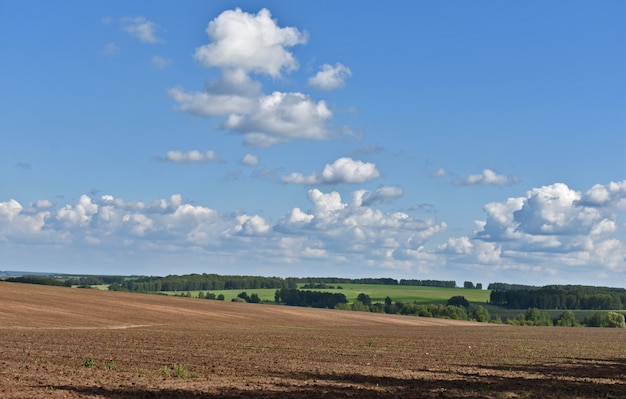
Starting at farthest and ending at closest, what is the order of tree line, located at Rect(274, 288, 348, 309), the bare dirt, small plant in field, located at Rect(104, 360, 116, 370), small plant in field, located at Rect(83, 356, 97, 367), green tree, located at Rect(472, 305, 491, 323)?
tree line, located at Rect(274, 288, 348, 309), green tree, located at Rect(472, 305, 491, 323), small plant in field, located at Rect(83, 356, 97, 367), small plant in field, located at Rect(104, 360, 116, 370), the bare dirt

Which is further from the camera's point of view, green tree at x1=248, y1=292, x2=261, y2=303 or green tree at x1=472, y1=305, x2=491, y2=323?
green tree at x1=248, y1=292, x2=261, y2=303

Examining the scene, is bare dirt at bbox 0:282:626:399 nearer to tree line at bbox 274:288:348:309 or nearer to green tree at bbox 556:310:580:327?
green tree at bbox 556:310:580:327

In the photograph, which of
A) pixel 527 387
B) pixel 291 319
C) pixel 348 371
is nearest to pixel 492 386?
pixel 527 387

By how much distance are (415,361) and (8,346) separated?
20.3 metres

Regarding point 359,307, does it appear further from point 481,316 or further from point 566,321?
point 566,321

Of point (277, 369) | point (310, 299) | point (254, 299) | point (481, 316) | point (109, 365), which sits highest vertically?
point (310, 299)

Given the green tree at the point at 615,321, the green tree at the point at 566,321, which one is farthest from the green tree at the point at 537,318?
the green tree at the point at 615,321

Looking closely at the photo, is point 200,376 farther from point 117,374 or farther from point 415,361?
point 415,361

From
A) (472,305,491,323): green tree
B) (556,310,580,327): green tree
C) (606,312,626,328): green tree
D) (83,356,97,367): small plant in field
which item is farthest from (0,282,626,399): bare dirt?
(556,310,580,327): green tree

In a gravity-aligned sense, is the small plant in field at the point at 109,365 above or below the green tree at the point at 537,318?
below

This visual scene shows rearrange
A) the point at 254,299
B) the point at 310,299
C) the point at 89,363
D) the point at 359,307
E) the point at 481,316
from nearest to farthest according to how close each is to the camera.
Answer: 1. the point at 89,363
2. the point at 481,316
3. the point at 359,307
4. the point at 254,299
5. the point at 310,299

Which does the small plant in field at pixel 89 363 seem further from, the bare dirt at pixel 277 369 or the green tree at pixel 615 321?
the green tree at pixel 615 321

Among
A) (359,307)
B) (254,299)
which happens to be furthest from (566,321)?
(254,299)

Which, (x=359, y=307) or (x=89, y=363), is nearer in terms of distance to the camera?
(x=89, y=363)
